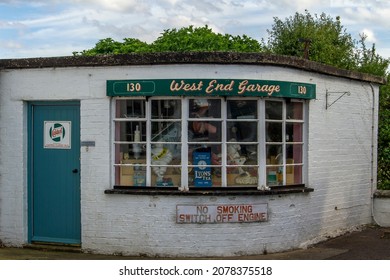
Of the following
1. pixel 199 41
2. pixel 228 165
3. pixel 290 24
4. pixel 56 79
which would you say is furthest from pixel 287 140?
pixel 290 24

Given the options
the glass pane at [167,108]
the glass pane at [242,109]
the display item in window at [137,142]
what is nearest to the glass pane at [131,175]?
the display item in window at [137,142]

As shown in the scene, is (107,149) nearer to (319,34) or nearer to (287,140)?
(287,140)

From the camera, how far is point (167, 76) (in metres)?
11.6

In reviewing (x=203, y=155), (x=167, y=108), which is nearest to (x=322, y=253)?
(x=203, y=155)

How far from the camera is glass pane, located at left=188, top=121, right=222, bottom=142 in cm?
1177

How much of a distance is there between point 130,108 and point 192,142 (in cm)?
122

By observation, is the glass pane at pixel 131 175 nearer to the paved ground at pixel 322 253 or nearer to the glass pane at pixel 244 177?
the paved ground at pixel 322 253

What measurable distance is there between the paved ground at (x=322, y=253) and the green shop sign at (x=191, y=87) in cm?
275

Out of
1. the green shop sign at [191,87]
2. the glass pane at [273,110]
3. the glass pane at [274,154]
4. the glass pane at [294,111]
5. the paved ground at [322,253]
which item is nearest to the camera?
the green shop sign at [191,87]

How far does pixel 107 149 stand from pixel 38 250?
223cm

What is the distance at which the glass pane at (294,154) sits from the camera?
12.6m

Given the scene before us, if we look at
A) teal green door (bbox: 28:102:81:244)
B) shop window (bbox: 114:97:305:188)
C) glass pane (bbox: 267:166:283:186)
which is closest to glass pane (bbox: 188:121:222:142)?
shop window (bbox: 114:97:305:188)

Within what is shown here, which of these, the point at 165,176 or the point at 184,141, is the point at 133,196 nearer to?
the point at 165,176

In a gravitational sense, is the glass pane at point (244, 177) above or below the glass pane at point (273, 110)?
below
